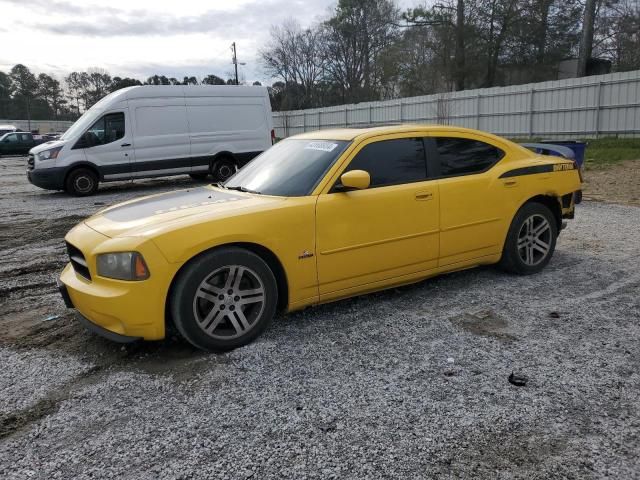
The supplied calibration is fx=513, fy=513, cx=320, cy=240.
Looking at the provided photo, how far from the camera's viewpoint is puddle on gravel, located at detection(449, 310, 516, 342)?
375 cm

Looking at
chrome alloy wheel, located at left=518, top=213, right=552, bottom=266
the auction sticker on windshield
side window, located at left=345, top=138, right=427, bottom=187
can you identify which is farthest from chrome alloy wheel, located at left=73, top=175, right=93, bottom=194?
chrome alloy wheel, located at left=518, top=213, right=552, bottom=266

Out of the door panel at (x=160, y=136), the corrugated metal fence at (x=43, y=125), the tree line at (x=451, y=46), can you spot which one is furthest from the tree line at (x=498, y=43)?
the corrugated metal fence at (x=43, y=125)

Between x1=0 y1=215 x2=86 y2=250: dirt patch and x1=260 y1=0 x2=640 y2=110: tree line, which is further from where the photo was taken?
x1=260 y1=0 x2=640 y2=110: tree line

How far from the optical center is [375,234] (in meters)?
4.09

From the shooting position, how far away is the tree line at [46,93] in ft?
238

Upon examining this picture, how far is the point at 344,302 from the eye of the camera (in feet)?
14.8

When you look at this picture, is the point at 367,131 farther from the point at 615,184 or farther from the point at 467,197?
the point at 615,184

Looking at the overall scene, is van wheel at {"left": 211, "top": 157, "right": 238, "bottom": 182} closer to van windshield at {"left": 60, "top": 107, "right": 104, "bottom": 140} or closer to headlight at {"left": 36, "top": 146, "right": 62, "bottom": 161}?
van windshield at {"left": 60, "top": 107, "right": 104, "bottom": 140}

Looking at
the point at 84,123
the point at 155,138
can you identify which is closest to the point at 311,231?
the point at 155,138

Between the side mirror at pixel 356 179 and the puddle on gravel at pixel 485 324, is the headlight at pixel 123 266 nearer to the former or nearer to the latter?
the side mirror at pixel 356 179

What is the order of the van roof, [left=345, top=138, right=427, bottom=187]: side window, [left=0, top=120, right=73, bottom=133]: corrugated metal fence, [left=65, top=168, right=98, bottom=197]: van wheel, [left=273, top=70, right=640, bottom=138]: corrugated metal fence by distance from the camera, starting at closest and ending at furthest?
[left=345, top=138, right=427, bottom=187]: side window, [left=65, top=168, right=98, bottom=197]: van wheel, the van roof, [left=273, top=70, right=640, bottom=138]: corrugated metal fence, [left=0, top=120, right=73, bottom=133]: corrugated metal fence

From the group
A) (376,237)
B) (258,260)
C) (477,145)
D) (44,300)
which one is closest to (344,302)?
(376,237)

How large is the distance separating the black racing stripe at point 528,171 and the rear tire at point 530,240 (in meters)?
0.32

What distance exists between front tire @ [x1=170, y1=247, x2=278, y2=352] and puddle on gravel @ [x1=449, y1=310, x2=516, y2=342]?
4.82 feet
